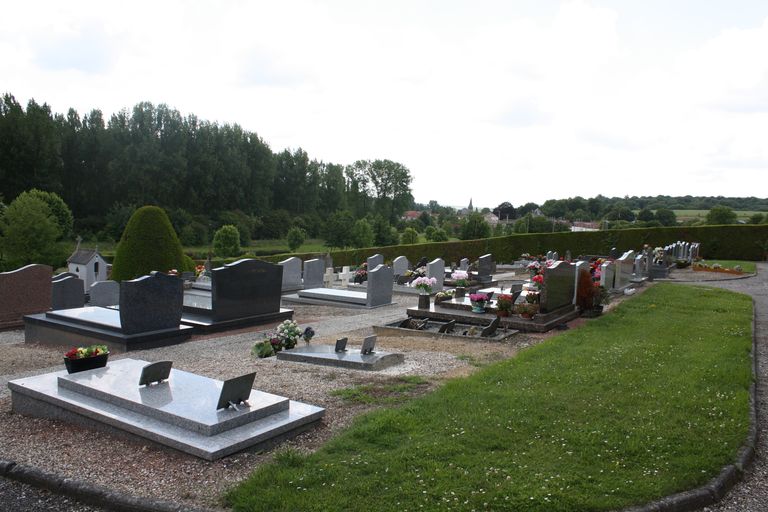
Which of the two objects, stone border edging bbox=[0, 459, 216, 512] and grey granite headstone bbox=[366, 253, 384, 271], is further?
grey granite headstone bbox=[366, 253, 384, 271]

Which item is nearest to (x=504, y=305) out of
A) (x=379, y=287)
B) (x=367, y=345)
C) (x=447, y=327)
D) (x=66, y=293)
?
(x=447, y=327)

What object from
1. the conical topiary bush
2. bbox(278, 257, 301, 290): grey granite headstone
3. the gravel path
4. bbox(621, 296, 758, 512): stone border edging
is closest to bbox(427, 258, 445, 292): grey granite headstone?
bbox(278, 257, 301, 290): grey granite headstone

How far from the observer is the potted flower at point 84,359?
22.7 ft

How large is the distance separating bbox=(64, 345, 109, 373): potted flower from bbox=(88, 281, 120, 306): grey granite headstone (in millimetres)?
7864

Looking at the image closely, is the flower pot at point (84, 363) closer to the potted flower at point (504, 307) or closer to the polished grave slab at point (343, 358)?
the polished grave slab at point (343, 358)

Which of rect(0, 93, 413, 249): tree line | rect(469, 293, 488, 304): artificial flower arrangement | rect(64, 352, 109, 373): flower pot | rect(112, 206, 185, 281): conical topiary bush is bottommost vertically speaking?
rect(469, 293, 488, 304): artificial flower arrangement

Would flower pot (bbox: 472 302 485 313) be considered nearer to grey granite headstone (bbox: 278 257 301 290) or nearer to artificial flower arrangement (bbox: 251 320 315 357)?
artificial flower arrangement (bbox: 251 320 315 357)

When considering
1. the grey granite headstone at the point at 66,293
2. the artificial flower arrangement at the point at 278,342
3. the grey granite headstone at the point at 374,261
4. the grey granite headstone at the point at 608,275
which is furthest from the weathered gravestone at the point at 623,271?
the grey granite headstone at the point at 66,293

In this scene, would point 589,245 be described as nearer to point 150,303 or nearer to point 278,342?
point 278,342

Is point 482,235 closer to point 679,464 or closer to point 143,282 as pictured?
point 143,282

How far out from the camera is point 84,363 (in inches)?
277

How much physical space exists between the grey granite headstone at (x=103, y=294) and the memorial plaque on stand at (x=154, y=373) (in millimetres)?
8839

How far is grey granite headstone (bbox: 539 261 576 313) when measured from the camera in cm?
1299

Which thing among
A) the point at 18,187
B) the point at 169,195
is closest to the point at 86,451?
the point at 18,187
